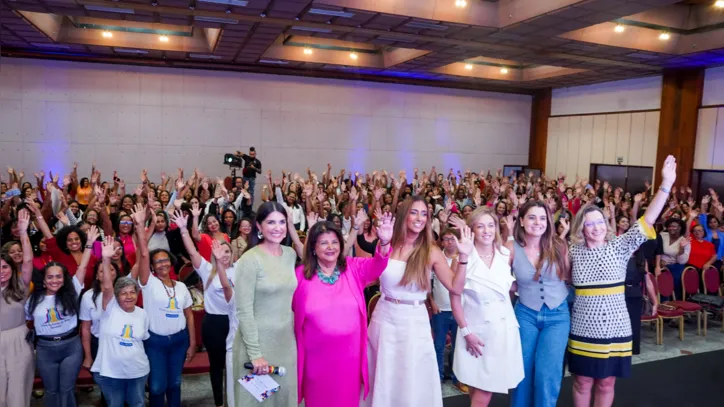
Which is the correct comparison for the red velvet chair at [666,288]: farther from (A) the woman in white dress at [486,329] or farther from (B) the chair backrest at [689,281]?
(A) the woman in white dress at [486,329]

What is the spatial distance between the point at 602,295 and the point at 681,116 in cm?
1097

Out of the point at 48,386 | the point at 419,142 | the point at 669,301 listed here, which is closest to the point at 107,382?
the point at 48,386

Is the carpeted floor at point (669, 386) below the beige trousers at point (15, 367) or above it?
below

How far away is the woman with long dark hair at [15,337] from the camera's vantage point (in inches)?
118

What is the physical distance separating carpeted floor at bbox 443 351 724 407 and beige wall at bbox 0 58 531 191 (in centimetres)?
1017

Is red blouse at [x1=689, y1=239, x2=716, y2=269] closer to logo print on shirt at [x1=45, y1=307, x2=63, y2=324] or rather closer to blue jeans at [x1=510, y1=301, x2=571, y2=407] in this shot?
blue jeans at [x1=510, y1=301, x2=571, y2=407]

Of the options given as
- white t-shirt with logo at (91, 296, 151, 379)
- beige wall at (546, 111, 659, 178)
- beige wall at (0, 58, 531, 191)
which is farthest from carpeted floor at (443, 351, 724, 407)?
beige wall at (0, 58, 531, 191)

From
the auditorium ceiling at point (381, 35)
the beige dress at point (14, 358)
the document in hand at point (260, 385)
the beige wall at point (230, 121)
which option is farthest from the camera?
the beige wall at point (230, 121)

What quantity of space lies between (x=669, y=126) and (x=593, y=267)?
36.4ft

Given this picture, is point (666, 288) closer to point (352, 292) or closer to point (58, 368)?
point (352, 292)

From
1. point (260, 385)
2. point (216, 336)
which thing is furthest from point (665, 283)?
point (260, 385)

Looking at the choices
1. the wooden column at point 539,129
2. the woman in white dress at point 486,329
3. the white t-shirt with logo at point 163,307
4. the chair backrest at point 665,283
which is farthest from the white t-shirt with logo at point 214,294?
the wooden column at point 539,129

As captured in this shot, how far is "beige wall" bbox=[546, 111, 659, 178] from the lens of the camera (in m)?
12.6

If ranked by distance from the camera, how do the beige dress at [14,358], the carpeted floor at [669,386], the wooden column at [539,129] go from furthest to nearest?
the wooden column at [539,129] < the carpeted floor at [669,386] < the beige dress at [14,358]
